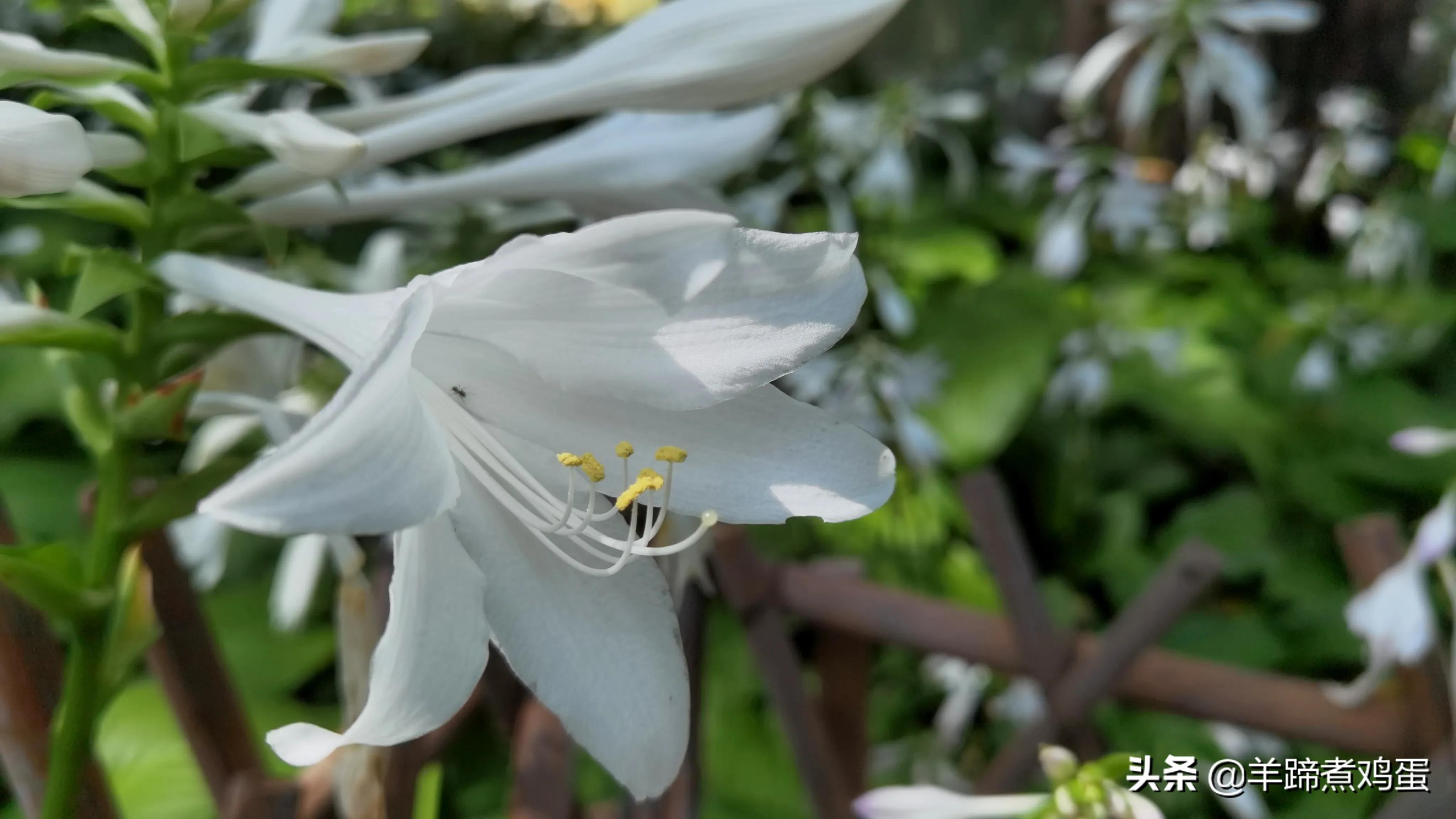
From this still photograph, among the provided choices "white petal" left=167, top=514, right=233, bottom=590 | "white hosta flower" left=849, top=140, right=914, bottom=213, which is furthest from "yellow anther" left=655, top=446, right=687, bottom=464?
"white hosta flower" left=849, top=140, right=914, bottom=213

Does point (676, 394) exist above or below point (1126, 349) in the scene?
above

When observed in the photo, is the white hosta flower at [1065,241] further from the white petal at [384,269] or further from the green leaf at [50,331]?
the green leaf at [50,331]

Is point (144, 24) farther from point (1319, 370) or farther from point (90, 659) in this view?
point (1319, 370)

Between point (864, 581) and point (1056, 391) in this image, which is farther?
point (1056, 391)

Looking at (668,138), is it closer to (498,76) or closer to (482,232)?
(498,76)

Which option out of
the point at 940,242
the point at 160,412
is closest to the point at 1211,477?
the point at 940,242

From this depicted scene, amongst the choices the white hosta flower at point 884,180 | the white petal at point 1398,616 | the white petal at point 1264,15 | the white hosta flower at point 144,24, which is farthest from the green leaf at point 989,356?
the white hosta flower at point 144,24

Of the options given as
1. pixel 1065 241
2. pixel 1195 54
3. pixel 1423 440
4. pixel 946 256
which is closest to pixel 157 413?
pixel 1423 440
